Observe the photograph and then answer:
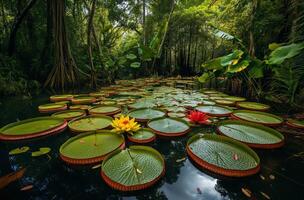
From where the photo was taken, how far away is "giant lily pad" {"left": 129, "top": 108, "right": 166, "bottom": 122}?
2582 millimetres

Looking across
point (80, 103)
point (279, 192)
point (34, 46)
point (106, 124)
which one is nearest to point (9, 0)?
point (34, 46)

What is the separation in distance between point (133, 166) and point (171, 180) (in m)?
0.33

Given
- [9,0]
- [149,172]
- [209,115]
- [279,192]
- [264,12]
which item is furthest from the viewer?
[9,0]

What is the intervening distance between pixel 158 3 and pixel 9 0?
7423 mm

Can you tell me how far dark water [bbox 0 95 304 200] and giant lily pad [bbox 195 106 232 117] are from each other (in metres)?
1.06

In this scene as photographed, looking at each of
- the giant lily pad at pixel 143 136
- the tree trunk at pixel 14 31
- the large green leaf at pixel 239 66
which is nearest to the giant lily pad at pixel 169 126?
the giant lily pad at pixel 143 136

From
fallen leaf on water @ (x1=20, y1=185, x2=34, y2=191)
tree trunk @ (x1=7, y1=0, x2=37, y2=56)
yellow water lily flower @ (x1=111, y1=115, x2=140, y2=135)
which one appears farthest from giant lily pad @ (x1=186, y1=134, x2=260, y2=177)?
tree trunk @ (x1=7, y1=0, x2=37, y2=56)

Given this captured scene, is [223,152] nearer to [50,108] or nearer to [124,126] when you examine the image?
[124,126]

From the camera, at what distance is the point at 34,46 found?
584 centimetres

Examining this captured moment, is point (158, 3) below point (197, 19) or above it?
above

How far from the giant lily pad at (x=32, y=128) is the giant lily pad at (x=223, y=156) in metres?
1.73

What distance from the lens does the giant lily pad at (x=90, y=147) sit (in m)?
1.51

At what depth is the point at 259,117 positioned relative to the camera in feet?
8.66

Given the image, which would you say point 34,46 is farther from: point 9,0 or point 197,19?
point 197,19
